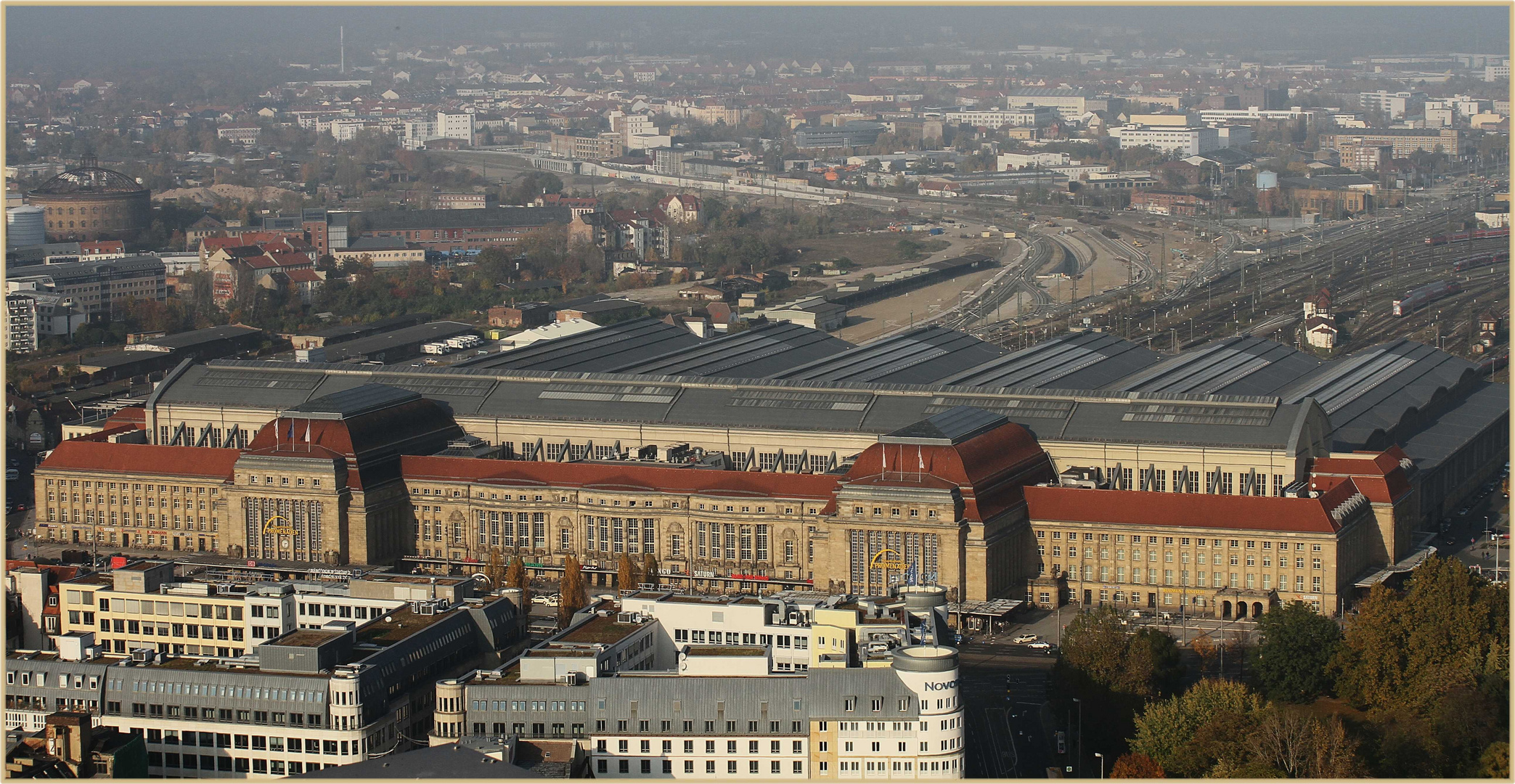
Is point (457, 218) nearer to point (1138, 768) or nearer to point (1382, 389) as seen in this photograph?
point (1382, 389)

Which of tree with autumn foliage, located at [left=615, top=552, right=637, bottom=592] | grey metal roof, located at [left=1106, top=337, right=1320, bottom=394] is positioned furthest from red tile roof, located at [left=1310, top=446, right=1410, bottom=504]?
tree with autumn foliage, located at [left=615, top=552, right=637, bottom=592]

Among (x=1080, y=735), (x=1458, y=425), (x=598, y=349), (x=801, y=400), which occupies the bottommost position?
(x=1080, y=735)

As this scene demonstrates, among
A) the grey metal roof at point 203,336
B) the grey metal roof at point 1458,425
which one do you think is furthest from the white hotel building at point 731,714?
the grey metal roof at point 203,336

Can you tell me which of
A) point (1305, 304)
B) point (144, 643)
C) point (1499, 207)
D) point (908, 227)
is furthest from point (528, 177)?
point (144, 643)

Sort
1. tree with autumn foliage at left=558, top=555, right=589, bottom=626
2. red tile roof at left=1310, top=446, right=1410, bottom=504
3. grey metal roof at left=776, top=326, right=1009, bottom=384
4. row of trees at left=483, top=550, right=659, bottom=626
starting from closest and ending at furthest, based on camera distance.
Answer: tree with autumn foliage at left=558, top=555, right=589, bottom=626 → row of trees at left=483, top=550, right=659, bottom=626 → red tile roof at left=1310, top=446, right=1410, bottom=504 → grey metal roof at left=776, top=326, right=1009, bottom=384

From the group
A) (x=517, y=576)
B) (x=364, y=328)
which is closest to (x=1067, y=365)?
(x=517, y=576)

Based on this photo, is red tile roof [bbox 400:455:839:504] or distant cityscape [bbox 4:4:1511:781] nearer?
distant cityscape [bbox 4:4:1511:781]

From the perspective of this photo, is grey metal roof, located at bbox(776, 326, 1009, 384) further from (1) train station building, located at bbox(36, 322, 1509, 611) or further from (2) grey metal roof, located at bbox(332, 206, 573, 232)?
(2) grey metal roof, located at bbox(332, 206, 573, 232)
